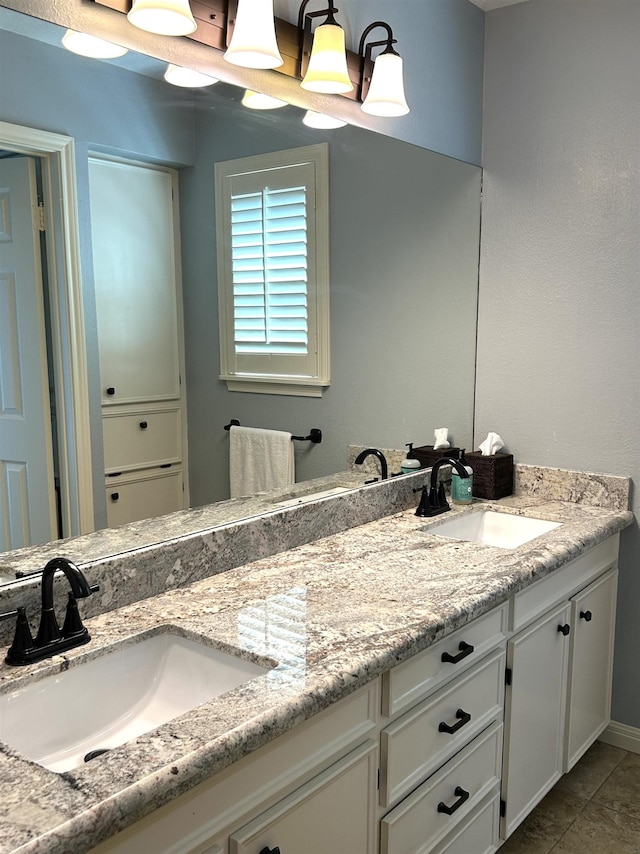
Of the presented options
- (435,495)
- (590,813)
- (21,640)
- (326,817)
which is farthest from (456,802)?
(21,640)

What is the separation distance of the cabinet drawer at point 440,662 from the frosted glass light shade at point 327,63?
1.46 metres

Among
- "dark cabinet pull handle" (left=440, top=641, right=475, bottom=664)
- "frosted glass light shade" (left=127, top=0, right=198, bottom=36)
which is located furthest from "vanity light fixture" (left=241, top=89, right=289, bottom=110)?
"dark cabinet pull handle" (left=440, top=641, right=475, bottom=664)

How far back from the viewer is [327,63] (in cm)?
204

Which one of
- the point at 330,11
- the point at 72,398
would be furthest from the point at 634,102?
the point at 72,398

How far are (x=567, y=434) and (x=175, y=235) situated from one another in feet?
5.38

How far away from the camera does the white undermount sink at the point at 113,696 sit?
4.28 ft

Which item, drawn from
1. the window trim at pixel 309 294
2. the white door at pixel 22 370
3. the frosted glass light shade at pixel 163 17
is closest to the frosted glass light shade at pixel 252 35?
the frosted glass light shade at pixel 163 17

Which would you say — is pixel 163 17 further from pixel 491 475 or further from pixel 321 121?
pixel 491 475

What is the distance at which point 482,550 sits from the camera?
7.01 feet

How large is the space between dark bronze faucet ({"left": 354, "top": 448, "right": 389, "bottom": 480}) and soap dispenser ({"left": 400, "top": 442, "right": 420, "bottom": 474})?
10cm

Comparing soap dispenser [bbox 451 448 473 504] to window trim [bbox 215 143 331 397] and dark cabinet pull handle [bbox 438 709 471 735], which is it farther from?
dark cabinet pull handle [bbox 438 709 471 735]

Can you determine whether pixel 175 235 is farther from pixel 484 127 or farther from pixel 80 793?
pixel 484 127

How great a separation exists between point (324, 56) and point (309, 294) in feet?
2.07

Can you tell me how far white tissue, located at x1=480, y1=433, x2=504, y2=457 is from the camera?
2.81 meters
